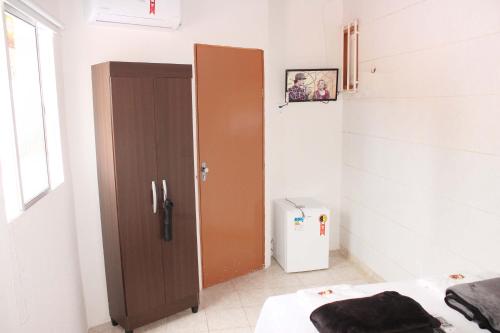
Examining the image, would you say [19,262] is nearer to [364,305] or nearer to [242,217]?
[364,305]

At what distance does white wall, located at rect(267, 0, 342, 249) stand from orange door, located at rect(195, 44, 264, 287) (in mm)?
233

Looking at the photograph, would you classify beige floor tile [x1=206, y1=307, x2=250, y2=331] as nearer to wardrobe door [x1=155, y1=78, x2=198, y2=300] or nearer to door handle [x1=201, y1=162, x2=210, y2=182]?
wardrobe door [x1=155, y1=78, x2=198, y2=300]

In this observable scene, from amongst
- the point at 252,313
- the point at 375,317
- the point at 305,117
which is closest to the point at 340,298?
the point at 375,317

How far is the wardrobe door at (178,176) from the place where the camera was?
2.83 metres

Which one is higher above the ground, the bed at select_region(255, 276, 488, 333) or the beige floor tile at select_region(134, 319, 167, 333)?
the bed at select_region(255, 276, 488, 333)

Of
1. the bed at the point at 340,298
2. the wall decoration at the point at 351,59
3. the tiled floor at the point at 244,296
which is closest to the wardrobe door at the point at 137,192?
the tiled floor at the point at 244,296

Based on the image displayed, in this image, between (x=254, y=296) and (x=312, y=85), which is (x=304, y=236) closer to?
(x=254, y=296)

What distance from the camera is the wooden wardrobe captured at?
2682mm

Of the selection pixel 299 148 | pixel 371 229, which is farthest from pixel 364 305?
pixel 299 148

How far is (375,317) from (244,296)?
2009 mm

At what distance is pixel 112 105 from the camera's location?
2617 millimetres

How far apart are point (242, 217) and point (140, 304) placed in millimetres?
1239

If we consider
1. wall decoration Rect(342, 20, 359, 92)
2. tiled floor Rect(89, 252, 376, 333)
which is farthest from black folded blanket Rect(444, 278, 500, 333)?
wall decoration Rect(342, 20, 359, 92)

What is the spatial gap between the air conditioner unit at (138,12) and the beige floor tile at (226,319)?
222cm
